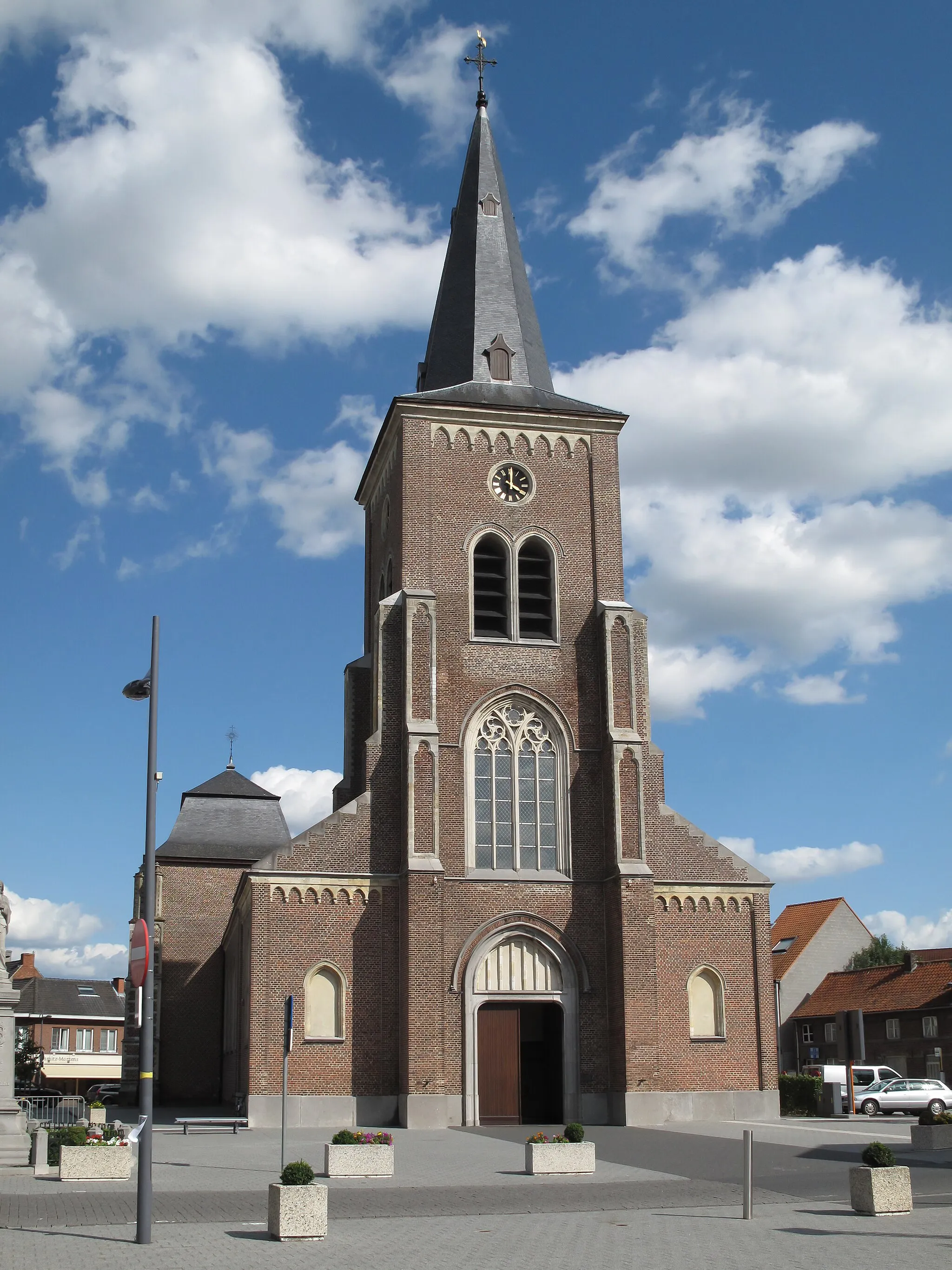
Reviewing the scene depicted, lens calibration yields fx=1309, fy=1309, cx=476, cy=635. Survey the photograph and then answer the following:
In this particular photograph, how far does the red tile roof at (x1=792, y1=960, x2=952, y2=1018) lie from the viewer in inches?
2283

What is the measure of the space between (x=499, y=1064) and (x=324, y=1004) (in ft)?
13.6

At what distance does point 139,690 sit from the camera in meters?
14.9

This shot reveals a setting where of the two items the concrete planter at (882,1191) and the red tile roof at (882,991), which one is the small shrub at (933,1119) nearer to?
the concrete planter at (882,1191)

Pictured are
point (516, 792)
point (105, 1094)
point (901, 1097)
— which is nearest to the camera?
point (516, 792)

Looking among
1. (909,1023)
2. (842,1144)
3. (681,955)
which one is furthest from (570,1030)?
(909,1023)

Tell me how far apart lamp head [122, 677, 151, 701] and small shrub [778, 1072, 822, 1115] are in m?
24.6

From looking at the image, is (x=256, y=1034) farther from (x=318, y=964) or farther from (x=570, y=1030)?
(x=570, y=1030)

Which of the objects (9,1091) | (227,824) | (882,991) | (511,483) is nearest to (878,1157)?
(9,1091)

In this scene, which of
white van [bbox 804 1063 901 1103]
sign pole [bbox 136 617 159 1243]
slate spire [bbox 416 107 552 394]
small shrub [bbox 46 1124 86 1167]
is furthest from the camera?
white van [bbox 804 1063 901 1103]

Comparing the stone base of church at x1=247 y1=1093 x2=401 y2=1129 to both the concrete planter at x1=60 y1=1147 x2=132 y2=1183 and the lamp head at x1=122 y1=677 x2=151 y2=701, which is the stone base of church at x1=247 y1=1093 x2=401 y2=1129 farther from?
the lamp head at x1=122 y1=677 x2=151 y2=701

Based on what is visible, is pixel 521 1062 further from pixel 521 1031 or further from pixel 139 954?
pixel 139 954

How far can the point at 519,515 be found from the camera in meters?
32.8

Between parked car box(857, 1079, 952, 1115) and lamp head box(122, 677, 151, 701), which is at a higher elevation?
lamp head box(122, 677, 151, 701)

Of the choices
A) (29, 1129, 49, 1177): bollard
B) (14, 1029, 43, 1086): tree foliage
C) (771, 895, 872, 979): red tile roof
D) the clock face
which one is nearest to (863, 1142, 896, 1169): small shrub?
(29, 1129, 49, 1177): bollard
